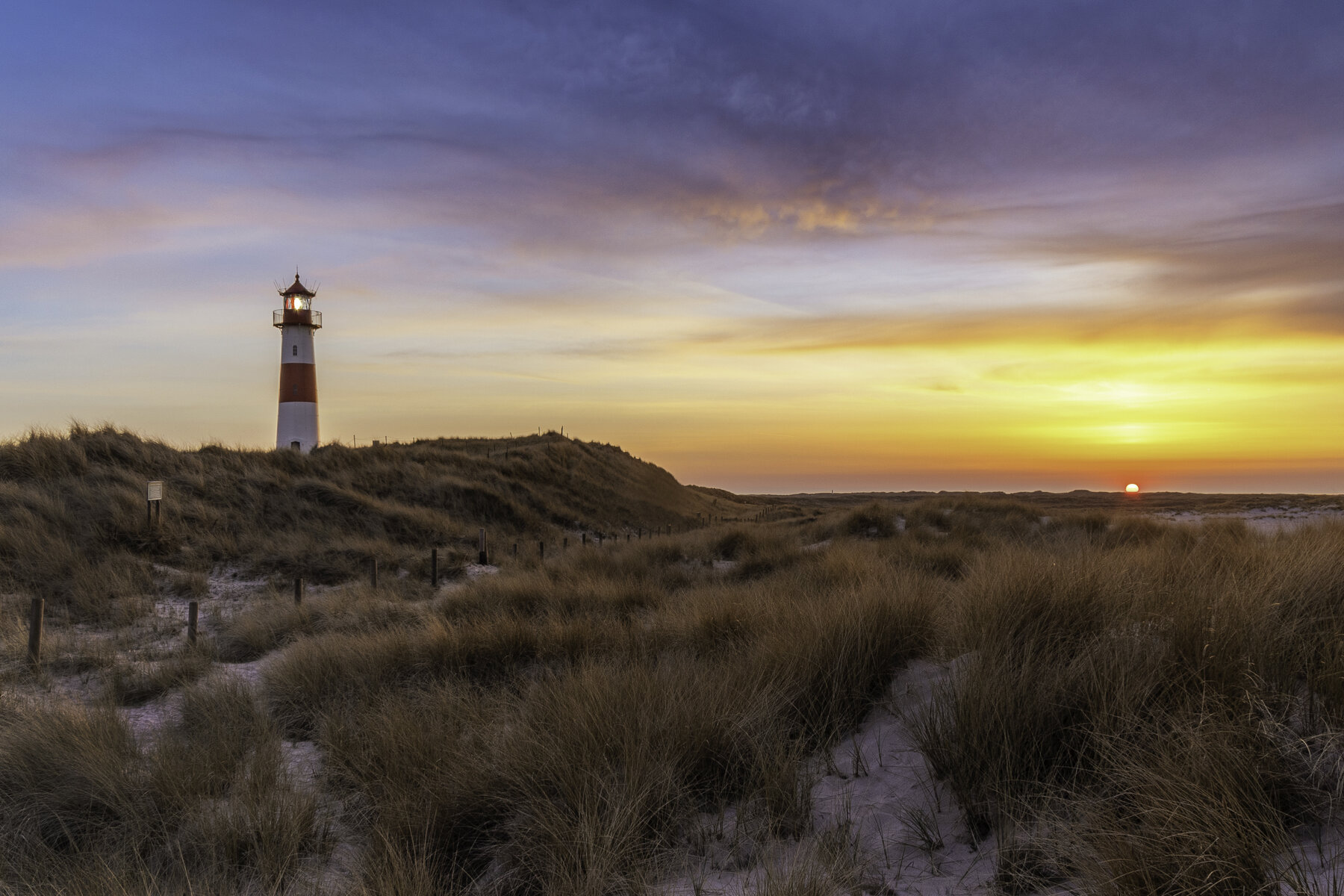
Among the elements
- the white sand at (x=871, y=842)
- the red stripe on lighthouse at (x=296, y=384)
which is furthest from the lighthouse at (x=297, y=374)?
the white sand at (x=871, y=842)

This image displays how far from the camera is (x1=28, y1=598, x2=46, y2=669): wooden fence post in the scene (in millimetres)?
8273

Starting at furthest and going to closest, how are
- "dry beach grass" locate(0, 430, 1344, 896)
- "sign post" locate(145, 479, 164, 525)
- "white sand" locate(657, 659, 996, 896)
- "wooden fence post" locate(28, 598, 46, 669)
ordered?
"sign post" locate(145, 479, 164, 525) < "wooden fence post" locate(28, 598, 46, 669) < "white sand" locate(657, 659, 996, 896) < "dry beach grass" locate(0, 430, 1344, 896)

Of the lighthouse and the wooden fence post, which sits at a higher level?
the lighthouse

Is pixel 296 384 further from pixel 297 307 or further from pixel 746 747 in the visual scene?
pixel 746 747

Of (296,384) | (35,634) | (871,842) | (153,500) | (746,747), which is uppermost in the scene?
(296,384)

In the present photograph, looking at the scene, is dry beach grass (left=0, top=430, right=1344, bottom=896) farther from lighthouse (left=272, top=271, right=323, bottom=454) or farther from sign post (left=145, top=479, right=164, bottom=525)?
lighthouse (left=272, top=271, right=323, bottom=454)

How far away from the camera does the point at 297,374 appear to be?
112 feet

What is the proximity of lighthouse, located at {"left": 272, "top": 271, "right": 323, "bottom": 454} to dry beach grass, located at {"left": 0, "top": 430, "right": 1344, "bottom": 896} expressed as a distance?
28390 mm

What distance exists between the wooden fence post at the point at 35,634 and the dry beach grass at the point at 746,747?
81 cm

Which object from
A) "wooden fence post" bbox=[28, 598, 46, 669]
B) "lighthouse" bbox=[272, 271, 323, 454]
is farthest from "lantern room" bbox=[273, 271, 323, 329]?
"wooden fence post" bbox=[28, 598, 46, 669]

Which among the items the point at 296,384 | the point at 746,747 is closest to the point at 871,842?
the point at 746,747

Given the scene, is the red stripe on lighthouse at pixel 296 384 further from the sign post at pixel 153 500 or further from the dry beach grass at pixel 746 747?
the dry beach grass at pixel 746 747

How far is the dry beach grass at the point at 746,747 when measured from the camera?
2783mm

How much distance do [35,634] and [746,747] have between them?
896cm
